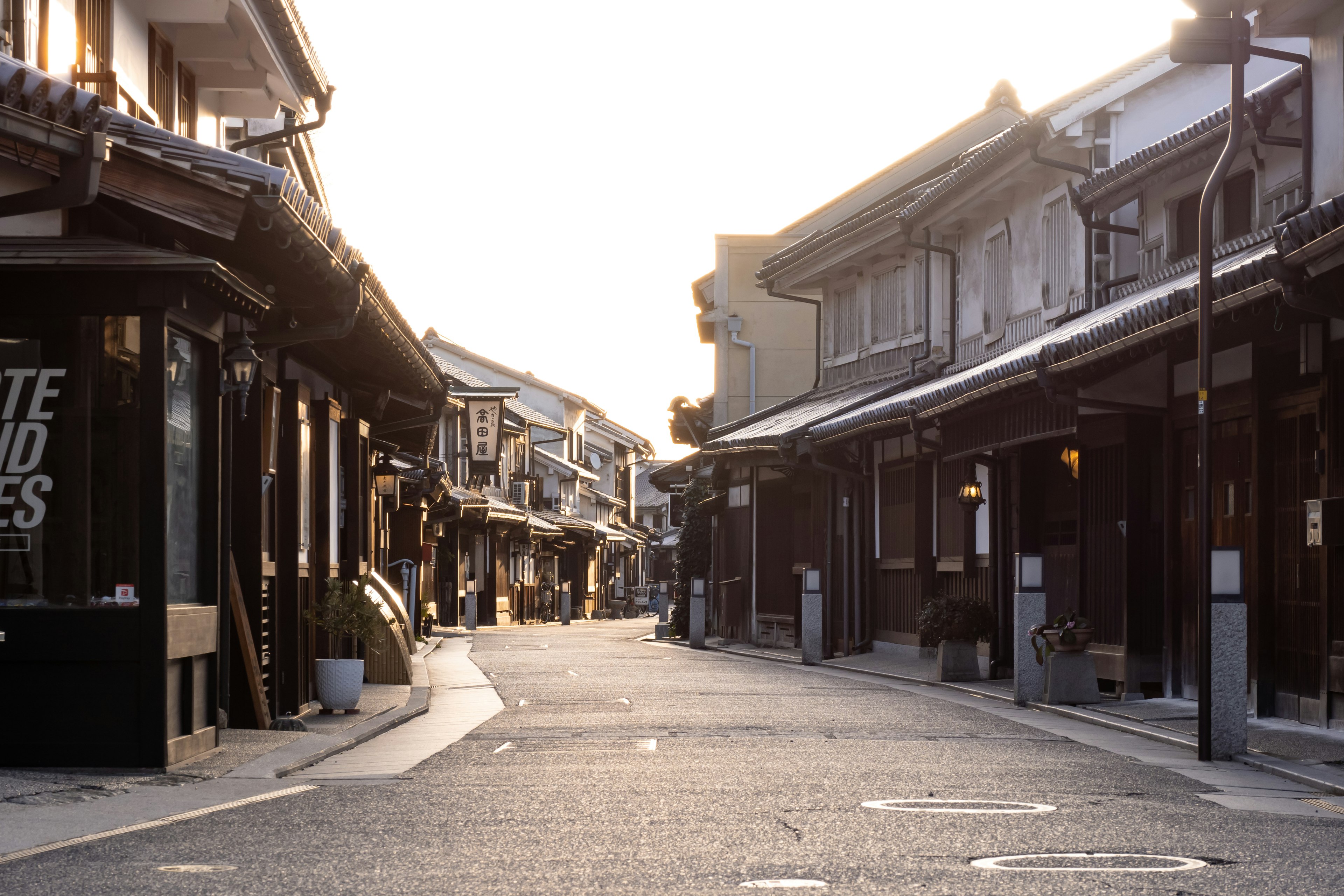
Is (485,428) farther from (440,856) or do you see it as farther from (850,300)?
(440,856)

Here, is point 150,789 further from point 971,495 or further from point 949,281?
point 949,281

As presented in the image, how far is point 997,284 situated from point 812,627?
20.8ft

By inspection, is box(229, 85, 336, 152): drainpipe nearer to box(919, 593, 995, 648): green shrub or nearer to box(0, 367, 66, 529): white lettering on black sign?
box(0, 367, 66, 529): white lettering on black sign

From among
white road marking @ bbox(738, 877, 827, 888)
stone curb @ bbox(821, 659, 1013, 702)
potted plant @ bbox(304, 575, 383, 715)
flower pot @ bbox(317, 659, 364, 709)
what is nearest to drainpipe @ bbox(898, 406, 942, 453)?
stone curb @ bbox(821, 659, 1013, 702)

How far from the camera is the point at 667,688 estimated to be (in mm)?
19234

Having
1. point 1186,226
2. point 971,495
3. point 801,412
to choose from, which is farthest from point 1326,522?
point 801,412

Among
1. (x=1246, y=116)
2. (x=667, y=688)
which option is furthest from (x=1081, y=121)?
(x=667, y=688)

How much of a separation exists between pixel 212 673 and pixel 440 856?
5.04 meters

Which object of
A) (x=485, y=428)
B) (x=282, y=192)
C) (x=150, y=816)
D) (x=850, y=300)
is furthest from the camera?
(x=485, y=428)

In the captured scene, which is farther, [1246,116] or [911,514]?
[911,514]

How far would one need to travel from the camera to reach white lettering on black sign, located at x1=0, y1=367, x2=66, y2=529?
10.6 meters

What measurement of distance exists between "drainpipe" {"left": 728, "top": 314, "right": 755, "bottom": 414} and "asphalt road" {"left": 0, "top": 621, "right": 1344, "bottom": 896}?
28649 millimetres

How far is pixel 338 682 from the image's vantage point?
15.4 metres

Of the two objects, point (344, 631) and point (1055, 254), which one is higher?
point (1055, 254)
